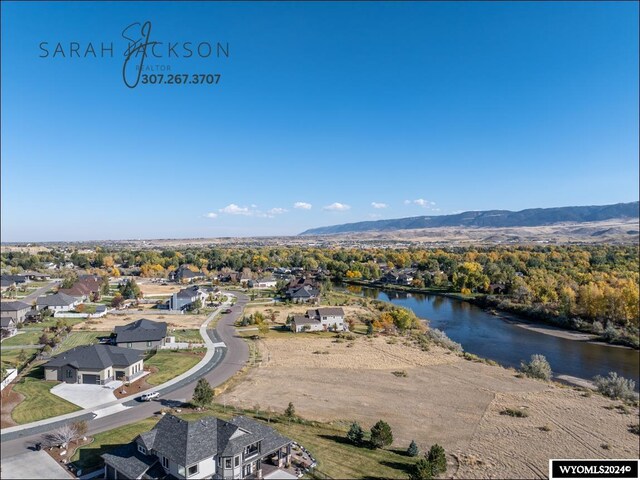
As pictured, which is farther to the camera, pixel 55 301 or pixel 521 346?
pixel 55 301

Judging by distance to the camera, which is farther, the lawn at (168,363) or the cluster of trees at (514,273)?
the cluster of trees at (514,273)

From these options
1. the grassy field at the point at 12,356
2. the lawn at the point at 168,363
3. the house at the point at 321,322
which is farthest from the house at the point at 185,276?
the grassy field at the point at 12,356

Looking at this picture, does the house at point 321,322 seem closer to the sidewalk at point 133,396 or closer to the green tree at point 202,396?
the sidewalk at point 133,396

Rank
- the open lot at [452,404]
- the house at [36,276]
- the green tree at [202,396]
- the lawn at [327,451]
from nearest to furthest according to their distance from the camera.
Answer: the lawn at [327,451] → the open lot at [452,404] → the green tree at [202,396] → the house at [36,276]

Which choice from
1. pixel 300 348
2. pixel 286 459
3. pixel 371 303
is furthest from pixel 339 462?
pixel 371 303

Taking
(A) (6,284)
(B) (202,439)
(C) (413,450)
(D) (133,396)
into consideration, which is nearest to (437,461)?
(C) (413,450)

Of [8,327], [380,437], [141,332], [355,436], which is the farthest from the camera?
[8,327]

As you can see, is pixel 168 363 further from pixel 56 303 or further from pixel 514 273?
pixel 514 273
